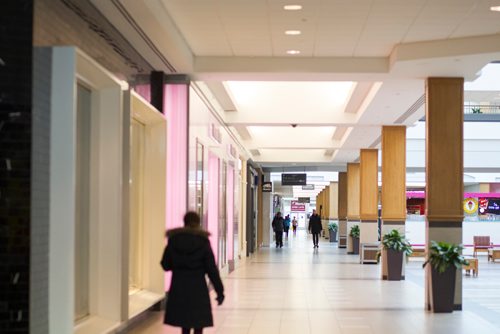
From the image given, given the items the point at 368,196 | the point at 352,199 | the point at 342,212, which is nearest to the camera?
the point at 368,196

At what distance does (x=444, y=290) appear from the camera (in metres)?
10.7

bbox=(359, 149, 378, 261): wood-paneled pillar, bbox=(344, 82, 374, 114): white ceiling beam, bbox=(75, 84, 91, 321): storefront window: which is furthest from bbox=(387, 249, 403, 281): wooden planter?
bbox=(75, 84, 91, 321): storefront window

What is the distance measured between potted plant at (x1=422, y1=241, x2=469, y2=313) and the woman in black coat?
5.82 m

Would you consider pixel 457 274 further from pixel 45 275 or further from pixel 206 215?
pixel 45 275

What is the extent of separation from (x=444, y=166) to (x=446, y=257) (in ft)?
5.02

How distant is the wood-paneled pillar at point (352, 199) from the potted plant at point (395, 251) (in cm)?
1086

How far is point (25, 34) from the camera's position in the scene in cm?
520

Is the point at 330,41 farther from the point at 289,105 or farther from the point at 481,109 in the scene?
the point at 481,109

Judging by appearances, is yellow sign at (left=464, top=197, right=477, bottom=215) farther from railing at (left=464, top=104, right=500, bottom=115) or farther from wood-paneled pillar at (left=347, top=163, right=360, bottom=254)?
wood-paneled pillar at (left=347, top=163, right=360, bottom=254)

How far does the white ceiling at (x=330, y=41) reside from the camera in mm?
8422

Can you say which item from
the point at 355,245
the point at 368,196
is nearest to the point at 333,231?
the point at 355,245

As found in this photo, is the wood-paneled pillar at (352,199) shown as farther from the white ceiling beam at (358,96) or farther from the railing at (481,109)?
the white ceiling beam at (358,96)

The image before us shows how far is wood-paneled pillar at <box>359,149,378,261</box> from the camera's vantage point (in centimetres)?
2219

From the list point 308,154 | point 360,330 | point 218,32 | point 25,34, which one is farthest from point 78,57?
point 308,154
